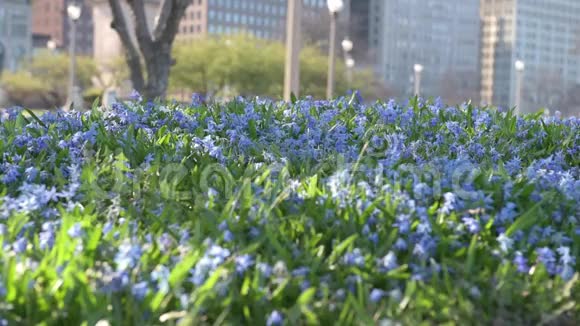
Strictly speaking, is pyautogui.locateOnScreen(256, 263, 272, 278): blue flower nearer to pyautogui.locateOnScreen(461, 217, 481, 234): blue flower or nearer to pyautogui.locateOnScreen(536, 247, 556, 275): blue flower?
pyautogui.locateOnScreen(461, 217, 481, 234): blue flower

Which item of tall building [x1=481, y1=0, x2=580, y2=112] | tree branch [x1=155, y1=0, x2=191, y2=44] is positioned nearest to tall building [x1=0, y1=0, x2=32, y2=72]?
tall building [x1=481, y1=0, x2=580, y2=112]

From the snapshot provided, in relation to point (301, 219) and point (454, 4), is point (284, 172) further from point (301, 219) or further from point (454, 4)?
point (454, 4)

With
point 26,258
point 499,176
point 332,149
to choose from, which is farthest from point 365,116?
point 26,258

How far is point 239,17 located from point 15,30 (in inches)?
1700

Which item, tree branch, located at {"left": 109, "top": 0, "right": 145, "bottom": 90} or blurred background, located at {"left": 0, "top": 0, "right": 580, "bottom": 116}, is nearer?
tree branch, located at {"left": 109, "top": 0, "right": 145, "bottom": 90}

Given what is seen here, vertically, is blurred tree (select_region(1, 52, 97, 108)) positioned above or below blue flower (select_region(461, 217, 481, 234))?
above

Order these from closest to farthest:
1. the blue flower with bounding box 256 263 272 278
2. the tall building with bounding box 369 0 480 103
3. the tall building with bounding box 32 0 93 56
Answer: the blue flower with bounding box 256 263 272 278 → the tall building with bounding box 369 0 480 103 → the tall building with bounding box 32 0 93 56

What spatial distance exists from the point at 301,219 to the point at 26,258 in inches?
42.2

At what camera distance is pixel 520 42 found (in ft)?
590

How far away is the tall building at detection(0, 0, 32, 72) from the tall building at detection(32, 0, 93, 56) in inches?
947

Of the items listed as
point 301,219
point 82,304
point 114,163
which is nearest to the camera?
point 82,304

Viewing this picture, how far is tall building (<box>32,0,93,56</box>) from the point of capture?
556 feet

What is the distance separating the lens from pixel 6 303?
2.61 metres

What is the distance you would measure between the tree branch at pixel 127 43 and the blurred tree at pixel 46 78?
48.7 metres
